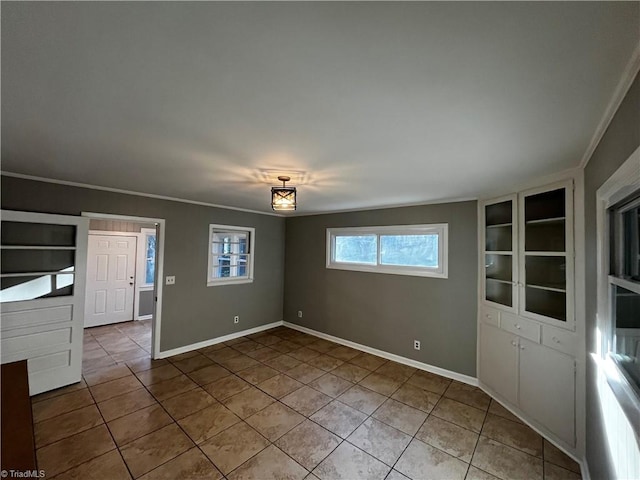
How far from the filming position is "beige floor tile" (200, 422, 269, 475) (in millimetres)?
2098

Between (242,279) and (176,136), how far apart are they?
3.61 meters

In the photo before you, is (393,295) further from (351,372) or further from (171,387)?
(171,387)

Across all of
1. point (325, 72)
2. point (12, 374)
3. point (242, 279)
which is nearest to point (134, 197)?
point (242, 279)

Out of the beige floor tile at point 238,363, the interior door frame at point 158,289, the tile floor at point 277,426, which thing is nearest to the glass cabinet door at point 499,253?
the tile floor at point 277,426

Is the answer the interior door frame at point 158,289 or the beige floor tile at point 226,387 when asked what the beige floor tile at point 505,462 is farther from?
the interior door frame at point 158,289

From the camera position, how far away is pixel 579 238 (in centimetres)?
223

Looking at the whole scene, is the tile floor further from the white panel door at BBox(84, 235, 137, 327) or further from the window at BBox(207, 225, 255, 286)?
the white panel door at BBox(84, 235, 137, 327)

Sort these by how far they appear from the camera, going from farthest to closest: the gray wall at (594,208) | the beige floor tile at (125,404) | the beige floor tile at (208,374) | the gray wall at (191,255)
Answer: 1. the beige floor tile at (208,374)
2. the gray wall at (191,255)
3. the beige floor tile at (125,404)
4. the gray wall at (594,208)

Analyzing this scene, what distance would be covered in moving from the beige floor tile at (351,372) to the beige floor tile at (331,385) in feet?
0.31

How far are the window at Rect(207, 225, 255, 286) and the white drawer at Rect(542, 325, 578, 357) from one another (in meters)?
4.38

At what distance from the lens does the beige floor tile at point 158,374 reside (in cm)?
333

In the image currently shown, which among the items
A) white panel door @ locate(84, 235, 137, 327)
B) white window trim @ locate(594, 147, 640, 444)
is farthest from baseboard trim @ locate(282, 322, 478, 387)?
white panel door @ locate(84, 235, 137, 327)

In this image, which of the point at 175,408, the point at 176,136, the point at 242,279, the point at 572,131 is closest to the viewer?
the point at 572,131

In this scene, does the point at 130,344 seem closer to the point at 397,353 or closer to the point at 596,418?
the point at 397,353
